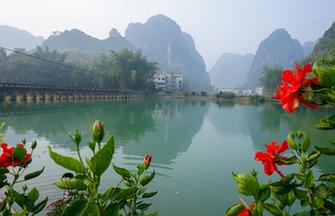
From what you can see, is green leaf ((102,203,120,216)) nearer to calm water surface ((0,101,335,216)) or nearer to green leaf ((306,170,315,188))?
green leaf ((306,170,315,188))

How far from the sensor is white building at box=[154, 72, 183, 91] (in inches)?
3046

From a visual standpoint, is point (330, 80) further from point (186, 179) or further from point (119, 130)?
point (119, 130)

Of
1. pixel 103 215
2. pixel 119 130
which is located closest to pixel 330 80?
pixel 103 215

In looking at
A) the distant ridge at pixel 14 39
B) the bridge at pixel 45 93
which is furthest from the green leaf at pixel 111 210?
the distant ridge at pixel 14 39

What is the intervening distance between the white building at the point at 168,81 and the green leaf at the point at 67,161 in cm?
7484

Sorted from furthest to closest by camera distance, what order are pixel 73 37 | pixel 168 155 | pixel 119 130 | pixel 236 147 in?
pixel 73 37 < pixel 119 130 < pixel 236 147 < pixel 168 155

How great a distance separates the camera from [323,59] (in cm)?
74

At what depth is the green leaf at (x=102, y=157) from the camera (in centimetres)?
57

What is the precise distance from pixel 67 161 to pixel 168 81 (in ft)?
263

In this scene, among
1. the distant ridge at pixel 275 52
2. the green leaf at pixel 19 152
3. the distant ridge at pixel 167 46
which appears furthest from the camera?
the distant ridge at pixel 275 52

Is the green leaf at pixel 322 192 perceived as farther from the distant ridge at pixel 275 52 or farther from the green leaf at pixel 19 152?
the distant ridge at pixel 275 52

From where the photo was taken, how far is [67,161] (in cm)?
61

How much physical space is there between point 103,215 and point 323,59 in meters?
0.63

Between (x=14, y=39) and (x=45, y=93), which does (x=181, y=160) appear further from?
(x=14, y=39)
